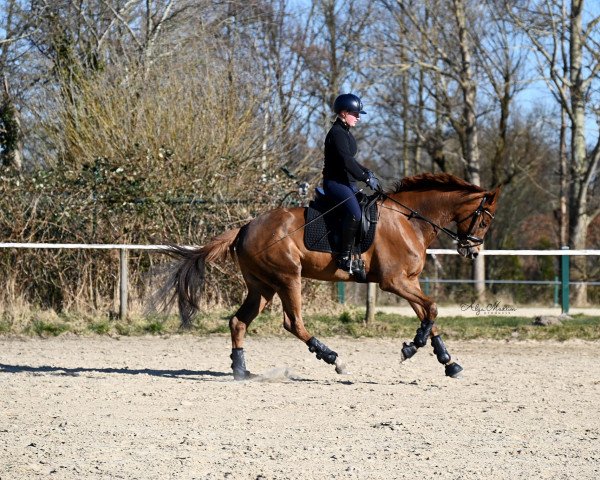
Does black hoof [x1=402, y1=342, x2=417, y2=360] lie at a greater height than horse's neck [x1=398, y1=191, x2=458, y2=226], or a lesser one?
lesser

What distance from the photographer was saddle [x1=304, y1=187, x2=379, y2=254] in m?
10.1

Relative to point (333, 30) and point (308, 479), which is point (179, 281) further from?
point (333, 30)

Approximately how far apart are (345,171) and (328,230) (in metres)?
0.65

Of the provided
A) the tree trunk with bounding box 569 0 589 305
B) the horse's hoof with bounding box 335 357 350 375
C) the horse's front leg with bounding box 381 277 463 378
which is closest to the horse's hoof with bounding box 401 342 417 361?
the horse's front leg with bounding box 381 277 463 378

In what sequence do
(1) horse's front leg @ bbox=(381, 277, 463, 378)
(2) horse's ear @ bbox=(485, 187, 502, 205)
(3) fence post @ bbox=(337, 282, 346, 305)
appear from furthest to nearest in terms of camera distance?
(3) fence post @ bbox=(337, 282, 346, 305) < (2) horse's ear @ bbox=(485, 187, 502, 205) < (1) horse's front leg @ bbox=(381, 277, 463, 378)

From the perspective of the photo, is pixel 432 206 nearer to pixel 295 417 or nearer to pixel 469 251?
pixel 469 251

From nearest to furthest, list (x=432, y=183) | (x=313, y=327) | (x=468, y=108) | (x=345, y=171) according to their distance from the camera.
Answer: (x=345, y=171) < (x=432, y=183) < (x=313, y=327) < (x=468, y=108)

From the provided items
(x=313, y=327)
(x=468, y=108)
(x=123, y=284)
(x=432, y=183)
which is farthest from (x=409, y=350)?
(x=468, y=108)

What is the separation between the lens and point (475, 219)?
1048cm

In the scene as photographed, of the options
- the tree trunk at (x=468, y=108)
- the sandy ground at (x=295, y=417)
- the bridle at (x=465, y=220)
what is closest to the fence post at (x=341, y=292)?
the sandy ground at (x=295, y=417)

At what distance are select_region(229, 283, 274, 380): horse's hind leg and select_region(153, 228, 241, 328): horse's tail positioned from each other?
1.50ft

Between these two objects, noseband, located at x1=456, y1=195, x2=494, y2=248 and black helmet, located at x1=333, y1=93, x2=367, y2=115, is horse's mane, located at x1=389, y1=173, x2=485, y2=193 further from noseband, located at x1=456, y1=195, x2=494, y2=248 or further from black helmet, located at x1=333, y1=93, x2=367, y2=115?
black helmet, located at x1=333, y1=93, x2=367, y2=115

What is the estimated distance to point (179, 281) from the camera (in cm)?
1056

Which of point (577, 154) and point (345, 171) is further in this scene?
point (577, 154)
